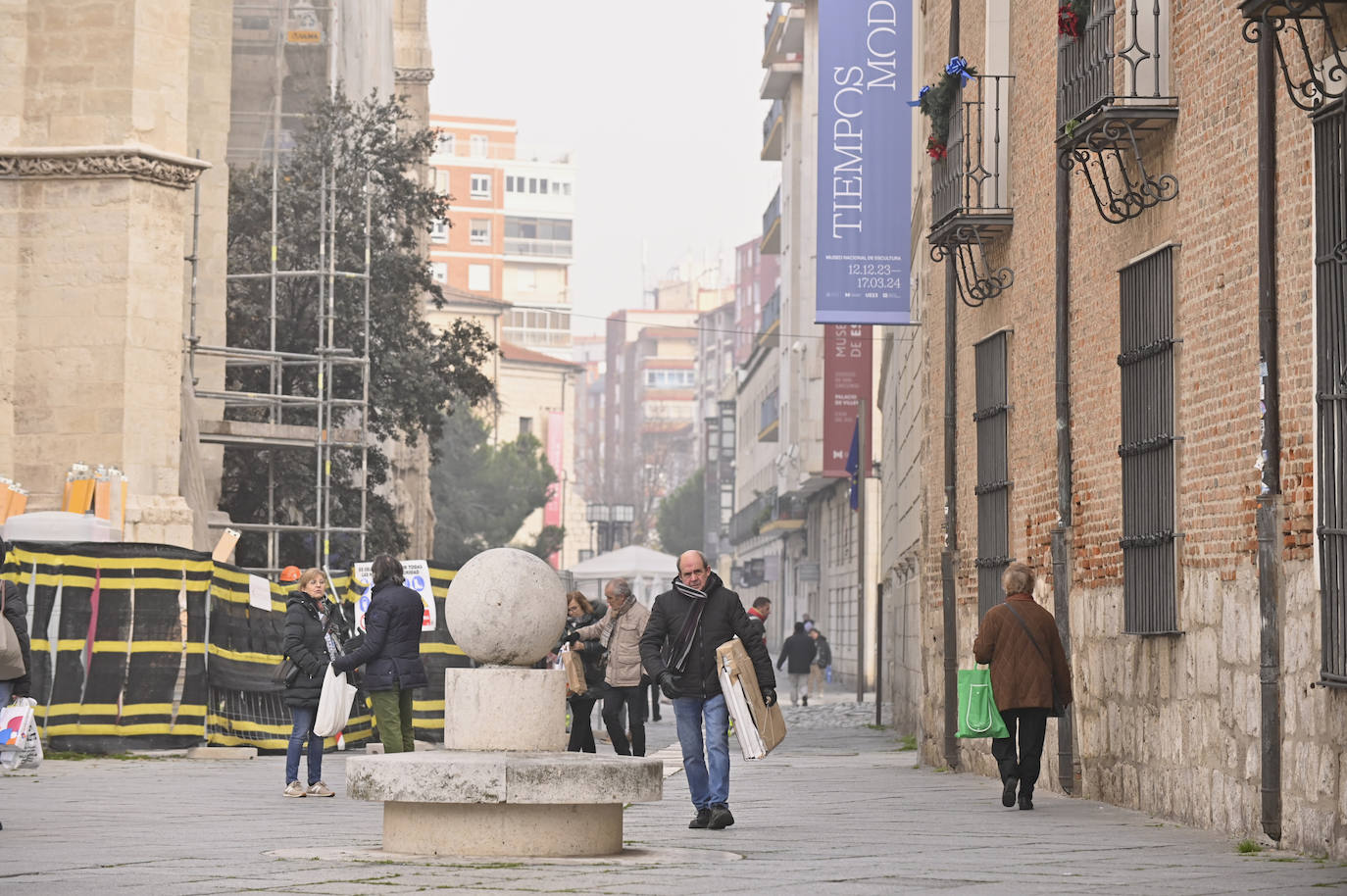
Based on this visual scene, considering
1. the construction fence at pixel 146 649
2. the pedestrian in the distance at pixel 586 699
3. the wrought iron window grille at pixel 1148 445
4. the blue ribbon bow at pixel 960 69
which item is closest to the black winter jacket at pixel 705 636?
the wrought iron window grille at pixel 1148 445

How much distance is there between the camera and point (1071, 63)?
15.0 m

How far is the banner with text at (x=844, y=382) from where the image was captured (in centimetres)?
4483

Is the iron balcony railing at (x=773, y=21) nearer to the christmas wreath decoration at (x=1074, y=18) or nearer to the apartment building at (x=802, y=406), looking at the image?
the apartment building at (x=802, y=406)

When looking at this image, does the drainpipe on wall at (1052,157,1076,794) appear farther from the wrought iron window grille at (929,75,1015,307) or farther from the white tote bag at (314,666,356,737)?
the white tote bag at (314,666,356,737)

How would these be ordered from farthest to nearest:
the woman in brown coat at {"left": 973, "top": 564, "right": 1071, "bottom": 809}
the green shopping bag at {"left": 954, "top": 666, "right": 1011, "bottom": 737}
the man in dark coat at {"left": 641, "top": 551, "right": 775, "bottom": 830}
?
the green shopping bag at {"left": 954, "top": 666, "right": 1011, "bottom": 737}
the woman in brown coat at {"left": 973, "top": 564, "right": 1071, "bottom": 809}
the man in dark coat at {"left": 641, "top": 551, "right": 775, "bottom": 830}

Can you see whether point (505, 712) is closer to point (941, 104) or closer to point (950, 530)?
point (950, 530)

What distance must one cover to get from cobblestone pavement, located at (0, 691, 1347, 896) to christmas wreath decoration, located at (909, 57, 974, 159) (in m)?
5.73

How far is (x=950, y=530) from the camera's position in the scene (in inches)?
762

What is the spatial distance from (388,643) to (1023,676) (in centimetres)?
433

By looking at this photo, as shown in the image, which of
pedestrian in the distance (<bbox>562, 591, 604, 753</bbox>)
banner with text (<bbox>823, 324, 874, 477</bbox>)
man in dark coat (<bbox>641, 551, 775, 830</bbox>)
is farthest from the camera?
banner with text (<bbox>823, 324, 874, 477</bbox>)

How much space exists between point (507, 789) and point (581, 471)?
17387cm

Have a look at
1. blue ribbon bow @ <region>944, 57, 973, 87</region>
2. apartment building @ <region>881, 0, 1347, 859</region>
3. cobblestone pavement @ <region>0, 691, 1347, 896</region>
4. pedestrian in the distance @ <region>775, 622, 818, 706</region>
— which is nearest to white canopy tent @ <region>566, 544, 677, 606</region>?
pedestrian in the distance @ <region>775, 622, 818, 706</region>

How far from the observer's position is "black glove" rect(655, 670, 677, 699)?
12555mm

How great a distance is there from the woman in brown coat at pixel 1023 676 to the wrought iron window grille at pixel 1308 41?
452cm
